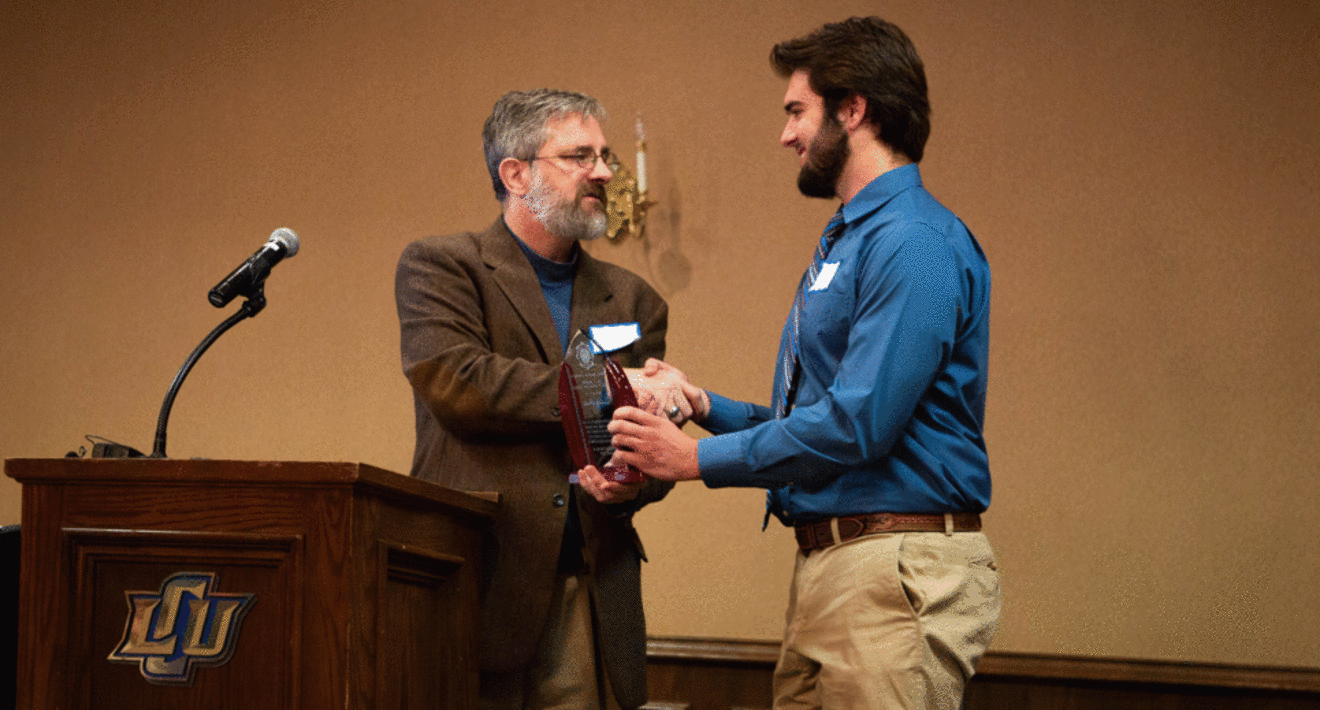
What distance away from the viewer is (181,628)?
1579 millimetres

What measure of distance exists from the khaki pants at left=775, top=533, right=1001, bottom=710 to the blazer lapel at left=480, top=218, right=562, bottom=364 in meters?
0.76

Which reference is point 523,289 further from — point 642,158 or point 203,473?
point 642,158

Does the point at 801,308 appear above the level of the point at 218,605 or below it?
above

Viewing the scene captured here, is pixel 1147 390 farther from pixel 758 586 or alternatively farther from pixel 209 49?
pixel 209 49

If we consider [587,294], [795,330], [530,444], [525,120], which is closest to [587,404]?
[530,444]

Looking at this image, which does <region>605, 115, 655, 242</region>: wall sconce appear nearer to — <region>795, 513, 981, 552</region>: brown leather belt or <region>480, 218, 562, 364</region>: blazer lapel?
<region>480, 218, 562, 364</region>: blazer lapel

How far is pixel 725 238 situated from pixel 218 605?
8.76ft

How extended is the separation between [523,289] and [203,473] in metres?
0.86

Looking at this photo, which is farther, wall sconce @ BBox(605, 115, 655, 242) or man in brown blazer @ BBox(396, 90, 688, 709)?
wall sconce @ BBox(605, 115, 655, 242)

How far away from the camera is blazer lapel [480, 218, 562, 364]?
7.57ft

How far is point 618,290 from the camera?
2.50m

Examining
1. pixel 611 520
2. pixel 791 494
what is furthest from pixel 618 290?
pixel 791 494

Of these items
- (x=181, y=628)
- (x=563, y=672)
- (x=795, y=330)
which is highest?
(x=795, y=330)

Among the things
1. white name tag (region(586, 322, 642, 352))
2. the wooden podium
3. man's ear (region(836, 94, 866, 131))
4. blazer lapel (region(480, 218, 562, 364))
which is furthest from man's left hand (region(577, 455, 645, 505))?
man's ear (region(836, 94, 866, 131))
